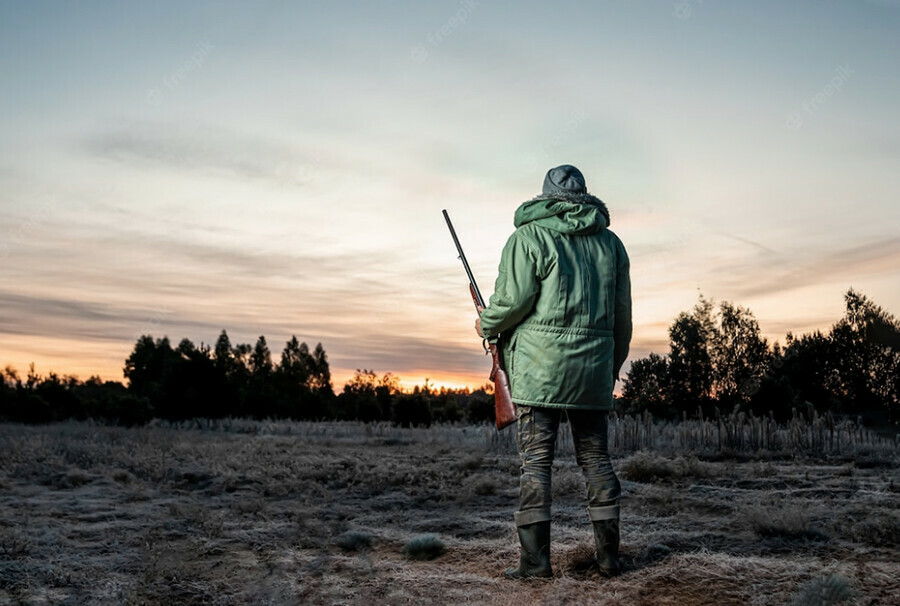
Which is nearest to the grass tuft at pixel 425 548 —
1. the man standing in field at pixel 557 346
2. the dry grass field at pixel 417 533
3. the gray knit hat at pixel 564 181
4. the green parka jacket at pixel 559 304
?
the dry grass field at pixel 417 533

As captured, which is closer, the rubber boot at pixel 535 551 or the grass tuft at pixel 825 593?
the grass tuft at pixel 825 593

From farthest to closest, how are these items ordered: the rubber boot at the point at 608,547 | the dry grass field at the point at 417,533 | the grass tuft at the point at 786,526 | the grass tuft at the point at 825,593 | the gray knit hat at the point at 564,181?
the grass tuft at the point at 786,526
the gray knit hat at the point at 564,181
the rubber boot at the point at 608,547
the dry grass field at the point at 417,533
the grass tuft at the point at 825,593

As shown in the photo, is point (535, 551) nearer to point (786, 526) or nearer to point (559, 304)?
point (559, 304)

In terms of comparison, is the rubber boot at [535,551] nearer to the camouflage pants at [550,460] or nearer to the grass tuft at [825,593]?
the camouflage pants at [550,460]

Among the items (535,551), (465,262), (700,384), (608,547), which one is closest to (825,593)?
(608,547)

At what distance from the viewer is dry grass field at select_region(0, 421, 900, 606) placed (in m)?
4.92

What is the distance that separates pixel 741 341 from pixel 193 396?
22311mm

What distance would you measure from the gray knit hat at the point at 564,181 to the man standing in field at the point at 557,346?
27 millimetres

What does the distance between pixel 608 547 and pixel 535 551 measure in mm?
467

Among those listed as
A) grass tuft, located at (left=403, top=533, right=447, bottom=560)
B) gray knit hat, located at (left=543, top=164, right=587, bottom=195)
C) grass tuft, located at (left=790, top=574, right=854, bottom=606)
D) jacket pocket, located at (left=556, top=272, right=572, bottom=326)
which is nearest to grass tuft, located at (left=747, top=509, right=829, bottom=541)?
grass tuft, located at (left=790, top=574, right=854, bottom=606)

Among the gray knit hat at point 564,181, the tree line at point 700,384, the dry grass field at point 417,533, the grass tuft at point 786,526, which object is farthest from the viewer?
the tree line at point 700,384

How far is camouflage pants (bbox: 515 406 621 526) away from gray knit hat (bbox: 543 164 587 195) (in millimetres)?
1462

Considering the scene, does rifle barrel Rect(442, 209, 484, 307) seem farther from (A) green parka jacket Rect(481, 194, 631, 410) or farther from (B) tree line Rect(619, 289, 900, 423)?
(B) tree line Rect(619, 289, 900, 423)

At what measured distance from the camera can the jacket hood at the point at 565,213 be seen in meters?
5.11
